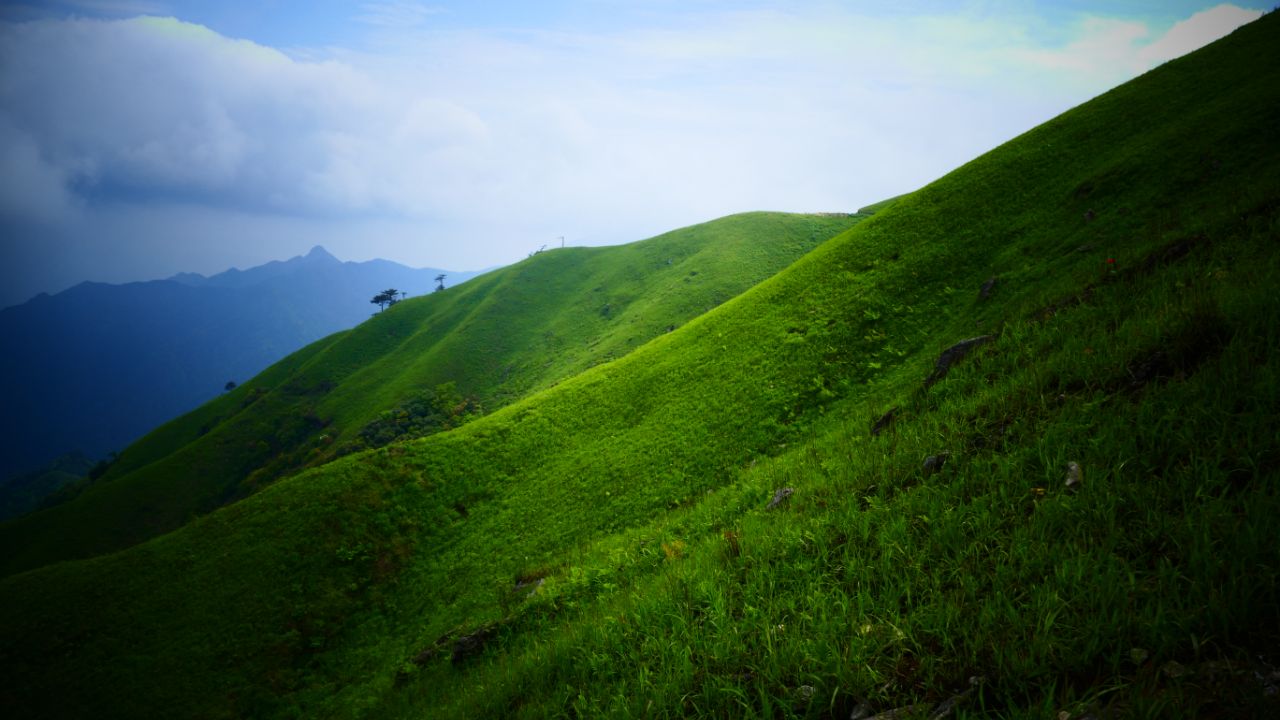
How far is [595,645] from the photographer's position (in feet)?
20.8

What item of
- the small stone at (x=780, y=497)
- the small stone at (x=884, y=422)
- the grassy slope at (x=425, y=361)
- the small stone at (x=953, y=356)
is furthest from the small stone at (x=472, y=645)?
the grassy slope at (x=425, y=361)

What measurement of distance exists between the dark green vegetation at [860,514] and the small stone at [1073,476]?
0.30 ft

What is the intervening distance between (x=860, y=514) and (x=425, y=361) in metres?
98.1

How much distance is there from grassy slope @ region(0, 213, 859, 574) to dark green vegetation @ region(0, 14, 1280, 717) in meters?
45.5

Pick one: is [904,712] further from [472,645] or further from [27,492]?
[27,492]

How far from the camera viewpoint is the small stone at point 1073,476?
16.7 ft

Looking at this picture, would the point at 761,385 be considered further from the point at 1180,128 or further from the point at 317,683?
the point at 1180,128

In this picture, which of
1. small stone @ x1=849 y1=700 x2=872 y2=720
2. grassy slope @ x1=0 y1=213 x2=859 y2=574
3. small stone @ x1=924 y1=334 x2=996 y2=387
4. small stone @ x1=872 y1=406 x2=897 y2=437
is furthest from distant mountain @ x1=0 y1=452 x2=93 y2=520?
small stone @ x1=924 y1=334 x2=996 y2=387

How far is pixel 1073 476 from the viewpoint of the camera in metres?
5.19

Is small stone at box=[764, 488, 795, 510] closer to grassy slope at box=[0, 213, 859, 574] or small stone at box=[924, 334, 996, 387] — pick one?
small stone at box=[924, 334, 996, 387]

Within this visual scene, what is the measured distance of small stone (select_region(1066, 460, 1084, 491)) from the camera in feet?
16.7

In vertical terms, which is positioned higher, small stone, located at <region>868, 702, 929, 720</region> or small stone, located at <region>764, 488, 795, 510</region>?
small stone, located at <region>868, 702, 929, 720</region>

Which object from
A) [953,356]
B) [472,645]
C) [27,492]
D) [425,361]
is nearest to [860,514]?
[953,356]

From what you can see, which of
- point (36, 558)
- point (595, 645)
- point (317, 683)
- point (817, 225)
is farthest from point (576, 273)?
point (595, 645)
